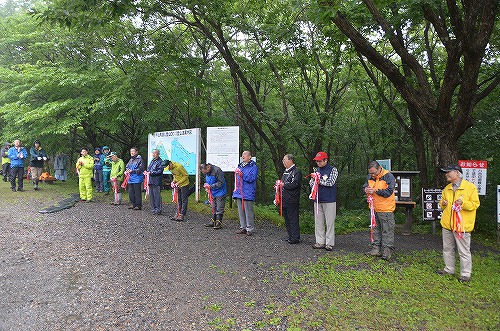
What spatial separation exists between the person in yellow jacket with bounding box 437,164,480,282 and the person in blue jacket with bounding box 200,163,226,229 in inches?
186

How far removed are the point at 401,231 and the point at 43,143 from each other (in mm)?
14345

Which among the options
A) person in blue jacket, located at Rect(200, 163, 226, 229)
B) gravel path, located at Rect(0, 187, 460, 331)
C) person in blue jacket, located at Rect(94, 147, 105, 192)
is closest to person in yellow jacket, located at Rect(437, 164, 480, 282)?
gravel path, located at Rect(0, 187, 460, 331)

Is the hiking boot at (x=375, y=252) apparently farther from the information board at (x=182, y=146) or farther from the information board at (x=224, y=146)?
the information board at (x=182, y=146)

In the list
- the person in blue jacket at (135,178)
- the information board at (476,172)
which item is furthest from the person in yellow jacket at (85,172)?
the information board at (476,172)

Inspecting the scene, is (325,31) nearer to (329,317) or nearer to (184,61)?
(184,61)

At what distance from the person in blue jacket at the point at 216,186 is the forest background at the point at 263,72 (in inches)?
145

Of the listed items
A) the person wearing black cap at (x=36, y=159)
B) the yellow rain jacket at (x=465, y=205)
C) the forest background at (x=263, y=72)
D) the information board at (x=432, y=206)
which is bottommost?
the information board at (x=432, y=206)

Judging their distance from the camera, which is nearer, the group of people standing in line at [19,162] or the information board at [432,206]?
the information board at [432,206]

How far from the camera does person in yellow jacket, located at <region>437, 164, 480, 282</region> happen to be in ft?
16.3

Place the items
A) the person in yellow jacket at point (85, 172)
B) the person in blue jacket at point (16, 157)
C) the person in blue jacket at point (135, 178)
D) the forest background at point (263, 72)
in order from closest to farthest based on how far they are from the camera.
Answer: the forest background at point (263, 72) < the person in blue jacket at point (135, 178) < the person in yellow jacket at point (85, 172) < the person in blue jacket at point (16, 157)

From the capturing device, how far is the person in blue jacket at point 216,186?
8258 mm

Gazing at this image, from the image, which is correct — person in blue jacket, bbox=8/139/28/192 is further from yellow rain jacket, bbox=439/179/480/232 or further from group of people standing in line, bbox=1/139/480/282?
yellow rain jacket, bbox=439/179/480/232

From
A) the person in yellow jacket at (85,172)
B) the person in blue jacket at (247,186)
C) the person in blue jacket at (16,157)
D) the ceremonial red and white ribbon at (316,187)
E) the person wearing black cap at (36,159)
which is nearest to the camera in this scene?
the ceremonial red and white ribbon at (316,187)

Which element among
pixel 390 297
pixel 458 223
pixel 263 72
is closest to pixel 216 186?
pixel 390 297
